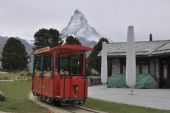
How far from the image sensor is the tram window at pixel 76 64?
23.4 m

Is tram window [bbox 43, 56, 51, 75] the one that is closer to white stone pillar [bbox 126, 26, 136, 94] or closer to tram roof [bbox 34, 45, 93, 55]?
tram roof [bbox 34, 45, 93, 55]

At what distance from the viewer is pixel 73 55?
24.6 m

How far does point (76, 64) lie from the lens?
23750mm

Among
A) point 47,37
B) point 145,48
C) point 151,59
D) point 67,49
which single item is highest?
point 47,37

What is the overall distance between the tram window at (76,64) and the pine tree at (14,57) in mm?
59278

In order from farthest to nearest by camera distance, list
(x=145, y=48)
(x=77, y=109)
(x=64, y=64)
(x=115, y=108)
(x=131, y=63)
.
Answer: (x=145, y=48) → (x=131, y=63) → (x=64, y=64) → (x=77, y=109) → (x=115, y=108)

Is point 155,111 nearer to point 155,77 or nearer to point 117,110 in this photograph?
point 117,110

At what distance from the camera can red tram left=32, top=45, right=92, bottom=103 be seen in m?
22.1

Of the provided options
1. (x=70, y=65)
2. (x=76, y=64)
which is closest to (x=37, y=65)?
(x=70, y=65)

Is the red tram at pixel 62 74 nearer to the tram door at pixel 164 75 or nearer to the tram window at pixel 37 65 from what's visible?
the tram window at pixel 37 65

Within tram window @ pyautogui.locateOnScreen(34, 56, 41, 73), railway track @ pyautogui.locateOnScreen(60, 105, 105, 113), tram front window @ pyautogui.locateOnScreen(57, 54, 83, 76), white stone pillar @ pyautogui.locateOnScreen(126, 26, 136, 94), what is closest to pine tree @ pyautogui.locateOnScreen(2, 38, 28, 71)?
white stone pillar @ pyautogui.locateOnScreen(126, 26, 136, 94)

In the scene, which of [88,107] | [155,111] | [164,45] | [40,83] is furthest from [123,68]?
[155,111]

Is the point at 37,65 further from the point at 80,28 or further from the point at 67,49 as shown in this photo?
the point at 80,28

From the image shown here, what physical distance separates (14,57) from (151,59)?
48219 mm
